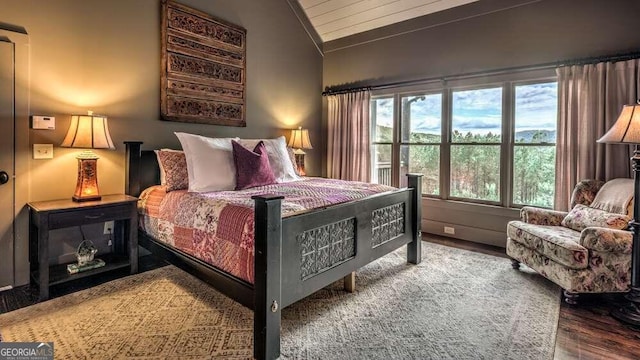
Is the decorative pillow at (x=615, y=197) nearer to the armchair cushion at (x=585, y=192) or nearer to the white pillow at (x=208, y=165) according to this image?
the armchair cushion at (x=585, y=192)

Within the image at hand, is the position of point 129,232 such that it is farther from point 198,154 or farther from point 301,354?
point 301,354

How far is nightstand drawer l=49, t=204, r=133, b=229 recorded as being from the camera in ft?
7.94

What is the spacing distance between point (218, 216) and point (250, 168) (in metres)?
0.96

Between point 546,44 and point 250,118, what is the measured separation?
11.5 feet

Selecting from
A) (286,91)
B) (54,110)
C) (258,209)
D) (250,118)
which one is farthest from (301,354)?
(286,91)

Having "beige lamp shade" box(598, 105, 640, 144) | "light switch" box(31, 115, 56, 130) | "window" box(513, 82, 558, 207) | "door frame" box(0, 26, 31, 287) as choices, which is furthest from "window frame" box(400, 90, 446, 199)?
"door frame" box(0, 26, 31, 287)

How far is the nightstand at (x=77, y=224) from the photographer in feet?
7.78

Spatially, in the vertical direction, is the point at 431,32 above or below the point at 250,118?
above

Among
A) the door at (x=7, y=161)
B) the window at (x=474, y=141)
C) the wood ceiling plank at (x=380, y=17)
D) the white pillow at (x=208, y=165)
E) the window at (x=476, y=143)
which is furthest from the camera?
the wood ceiling plank at (x=380, y=17)

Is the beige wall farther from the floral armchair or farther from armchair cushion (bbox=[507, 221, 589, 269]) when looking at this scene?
the floral armchair

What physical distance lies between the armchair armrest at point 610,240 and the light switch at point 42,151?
422 centimetres

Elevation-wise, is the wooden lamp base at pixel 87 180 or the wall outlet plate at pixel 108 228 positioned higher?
the wooden lamp base at pixel 87 180

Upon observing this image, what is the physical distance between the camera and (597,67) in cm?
317

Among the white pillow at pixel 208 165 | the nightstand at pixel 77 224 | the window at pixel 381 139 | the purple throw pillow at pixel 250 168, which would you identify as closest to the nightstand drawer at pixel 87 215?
the nightstand at pixel 77 224
